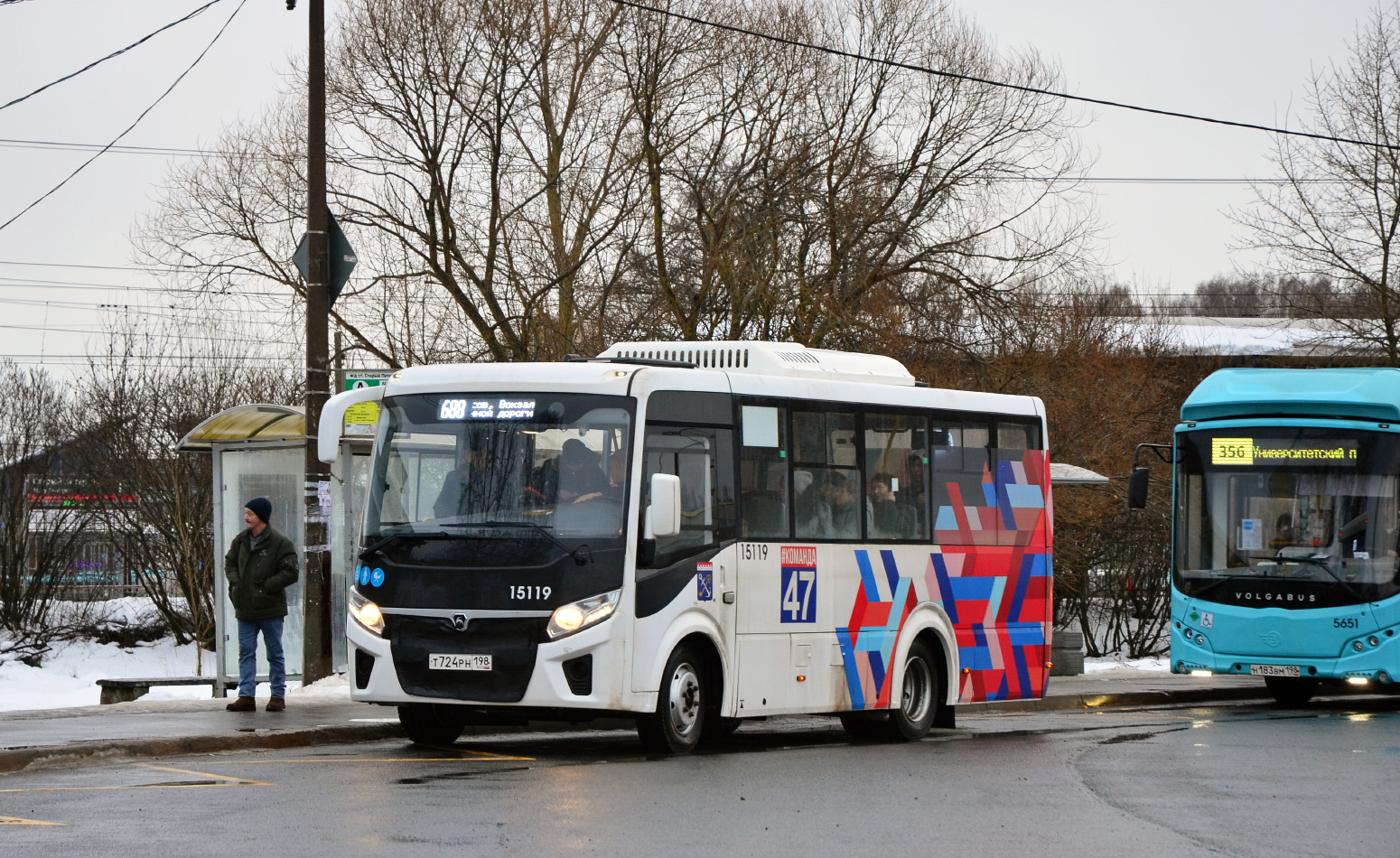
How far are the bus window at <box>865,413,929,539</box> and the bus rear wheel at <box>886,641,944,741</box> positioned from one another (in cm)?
105

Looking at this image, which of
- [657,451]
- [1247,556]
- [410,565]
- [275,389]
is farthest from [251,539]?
[275,389]

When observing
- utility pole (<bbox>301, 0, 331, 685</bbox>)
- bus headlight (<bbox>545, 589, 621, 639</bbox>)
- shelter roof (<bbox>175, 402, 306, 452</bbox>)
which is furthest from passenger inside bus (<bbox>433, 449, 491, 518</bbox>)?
shelter roof (<bbox>175, 402, 306, 452</bbox>)

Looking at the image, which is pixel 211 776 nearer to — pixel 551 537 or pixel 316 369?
pixel 551 537

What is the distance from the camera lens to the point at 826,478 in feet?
46.0

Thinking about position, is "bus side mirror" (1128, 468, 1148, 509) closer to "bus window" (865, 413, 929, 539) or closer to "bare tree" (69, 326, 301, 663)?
"bus window" (865, 413, 929, 539)

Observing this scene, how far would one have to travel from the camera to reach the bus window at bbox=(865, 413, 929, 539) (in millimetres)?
14523

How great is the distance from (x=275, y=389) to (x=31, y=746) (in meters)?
34.6

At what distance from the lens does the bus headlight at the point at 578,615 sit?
11867 mm

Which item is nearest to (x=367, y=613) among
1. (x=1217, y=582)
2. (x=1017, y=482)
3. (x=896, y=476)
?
(x=896, y=476)

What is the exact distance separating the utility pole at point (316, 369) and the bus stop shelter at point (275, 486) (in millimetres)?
1060

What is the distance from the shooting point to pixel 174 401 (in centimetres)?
4541

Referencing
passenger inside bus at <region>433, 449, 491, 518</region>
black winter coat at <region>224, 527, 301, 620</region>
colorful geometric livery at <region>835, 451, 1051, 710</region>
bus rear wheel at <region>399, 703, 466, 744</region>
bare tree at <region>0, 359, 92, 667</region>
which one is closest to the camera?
passenger inside bus at <region>433, 449, 491, 518</region>

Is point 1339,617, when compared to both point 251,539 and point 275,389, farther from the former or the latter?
point 275,389

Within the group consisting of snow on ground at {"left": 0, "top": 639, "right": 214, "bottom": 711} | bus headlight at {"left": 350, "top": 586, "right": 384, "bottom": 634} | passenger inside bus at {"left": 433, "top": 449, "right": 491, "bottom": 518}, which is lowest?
snow on ground at {"left": 0, "top": 639, "right": 214, "bottom": 711}
